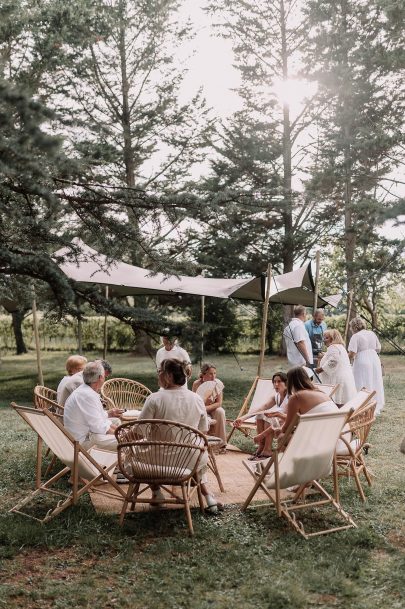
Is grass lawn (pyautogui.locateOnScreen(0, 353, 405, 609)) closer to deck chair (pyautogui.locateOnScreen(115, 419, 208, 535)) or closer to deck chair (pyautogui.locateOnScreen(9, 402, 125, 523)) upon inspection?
deck chair (pyautogui.locateOnScreen(9, 402, 125, 523))

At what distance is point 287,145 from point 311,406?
58.3ft

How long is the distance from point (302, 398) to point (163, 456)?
1113 millimetres

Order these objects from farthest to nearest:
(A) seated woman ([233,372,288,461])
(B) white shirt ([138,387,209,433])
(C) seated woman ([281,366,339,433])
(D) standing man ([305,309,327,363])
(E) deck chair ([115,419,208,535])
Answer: (D) standing man ([305,309,327,363]) < (A) seated woman ([233,372,288,461]) < (C) seated woman ([281,366,339,433]) < (B) white shirt ([138,387,209,433]) < (E) deck chair ([115,419,208,535])

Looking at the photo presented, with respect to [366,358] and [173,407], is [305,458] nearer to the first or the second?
[173,407]

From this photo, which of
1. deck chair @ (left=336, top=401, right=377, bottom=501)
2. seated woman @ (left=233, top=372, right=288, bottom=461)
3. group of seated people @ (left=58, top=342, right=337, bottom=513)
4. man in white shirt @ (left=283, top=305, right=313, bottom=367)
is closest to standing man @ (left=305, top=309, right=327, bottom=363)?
man in white shirt @ (left=283, top=305, right=313, bottom=367)

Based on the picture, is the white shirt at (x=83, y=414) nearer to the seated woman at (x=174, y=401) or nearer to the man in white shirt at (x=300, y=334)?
the seated woman at (x=174, y=401)

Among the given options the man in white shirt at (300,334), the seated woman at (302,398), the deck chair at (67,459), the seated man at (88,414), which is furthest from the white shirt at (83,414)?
the man in white shirt at (300,334)

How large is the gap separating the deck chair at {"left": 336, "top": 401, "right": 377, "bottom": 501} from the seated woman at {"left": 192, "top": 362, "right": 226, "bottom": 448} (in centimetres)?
152

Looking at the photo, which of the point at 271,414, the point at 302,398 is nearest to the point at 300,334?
the point at 271,414

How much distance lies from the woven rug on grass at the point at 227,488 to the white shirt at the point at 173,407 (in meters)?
0.71

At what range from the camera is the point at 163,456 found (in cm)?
414

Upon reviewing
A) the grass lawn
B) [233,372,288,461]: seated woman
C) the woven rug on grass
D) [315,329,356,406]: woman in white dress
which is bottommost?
the woven rug on grass

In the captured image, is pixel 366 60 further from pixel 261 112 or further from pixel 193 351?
pixel 193 351

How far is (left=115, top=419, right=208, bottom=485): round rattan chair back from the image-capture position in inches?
162
